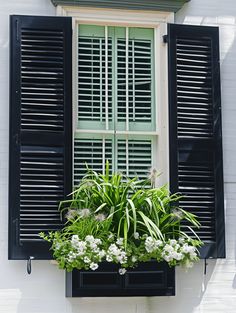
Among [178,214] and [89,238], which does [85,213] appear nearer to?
[89,238]

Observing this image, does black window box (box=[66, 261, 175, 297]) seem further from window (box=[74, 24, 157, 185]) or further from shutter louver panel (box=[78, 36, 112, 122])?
shutter louver panel (box=[78, 36, 112, 122])

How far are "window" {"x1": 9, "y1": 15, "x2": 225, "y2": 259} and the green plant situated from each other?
0.60 ft

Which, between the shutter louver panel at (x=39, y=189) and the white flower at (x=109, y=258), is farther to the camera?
the shutter louver panel at (x=39, y=189)

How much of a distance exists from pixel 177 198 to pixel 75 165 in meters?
0.79

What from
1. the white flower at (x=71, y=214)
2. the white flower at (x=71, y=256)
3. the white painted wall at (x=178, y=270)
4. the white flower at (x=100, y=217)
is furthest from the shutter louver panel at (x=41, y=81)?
the white flower at (x=71, y=256)

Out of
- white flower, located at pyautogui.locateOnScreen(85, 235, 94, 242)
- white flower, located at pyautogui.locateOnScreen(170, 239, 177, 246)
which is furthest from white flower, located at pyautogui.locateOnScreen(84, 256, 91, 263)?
white flower, located at pyautogui.locateOnScreen(170, 239, 177, 246)

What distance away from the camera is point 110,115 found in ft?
21.5

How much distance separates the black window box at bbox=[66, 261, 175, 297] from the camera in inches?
237

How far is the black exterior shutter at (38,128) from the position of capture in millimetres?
6152

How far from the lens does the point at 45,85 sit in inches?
249

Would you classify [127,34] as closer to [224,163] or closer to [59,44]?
[59,44]

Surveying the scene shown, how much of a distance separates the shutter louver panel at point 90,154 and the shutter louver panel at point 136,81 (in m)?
0.25

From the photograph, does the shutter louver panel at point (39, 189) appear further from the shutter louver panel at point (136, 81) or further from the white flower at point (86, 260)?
the shutter louver panel at point (136, 81)

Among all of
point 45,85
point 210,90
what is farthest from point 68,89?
point 210,90
